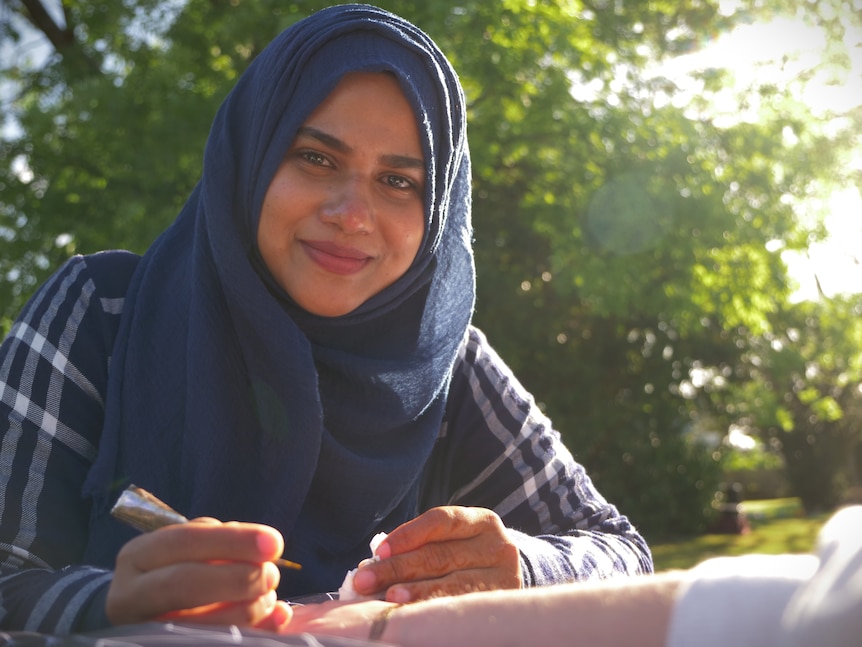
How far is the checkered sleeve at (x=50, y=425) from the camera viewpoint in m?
1.74

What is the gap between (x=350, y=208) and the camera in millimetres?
2172

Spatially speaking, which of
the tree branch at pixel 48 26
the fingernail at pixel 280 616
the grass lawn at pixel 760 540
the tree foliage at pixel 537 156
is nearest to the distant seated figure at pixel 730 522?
the grass lawn at pixel 760 540

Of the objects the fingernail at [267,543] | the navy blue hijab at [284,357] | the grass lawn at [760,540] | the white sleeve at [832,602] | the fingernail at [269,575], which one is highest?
the navy blue hijab at [284,357]

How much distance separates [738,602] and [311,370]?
1249 millimetres

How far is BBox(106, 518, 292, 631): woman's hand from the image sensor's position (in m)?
1.22

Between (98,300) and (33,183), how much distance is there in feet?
28.2

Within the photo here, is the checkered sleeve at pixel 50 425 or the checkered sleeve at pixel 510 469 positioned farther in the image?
the checkered sleeve at pixel 510 469

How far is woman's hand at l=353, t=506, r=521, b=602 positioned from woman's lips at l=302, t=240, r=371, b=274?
2.33ft

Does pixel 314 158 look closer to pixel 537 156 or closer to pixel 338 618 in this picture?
pixel 338 618

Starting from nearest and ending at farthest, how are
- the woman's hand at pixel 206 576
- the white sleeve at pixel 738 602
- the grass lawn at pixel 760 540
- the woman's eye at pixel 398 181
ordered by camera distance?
1. the white sleeve at pixel 738 602
2. the woman's hand at pixel 206 576
3. the woman's eye at pixel 398 181
4. the grass lawn at pixel 760 540

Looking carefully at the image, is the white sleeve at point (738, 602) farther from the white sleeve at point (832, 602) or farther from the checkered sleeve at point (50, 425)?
the checkered sleeve at point (50, 425)

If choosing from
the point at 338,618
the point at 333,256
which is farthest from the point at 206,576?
the point at 333,256

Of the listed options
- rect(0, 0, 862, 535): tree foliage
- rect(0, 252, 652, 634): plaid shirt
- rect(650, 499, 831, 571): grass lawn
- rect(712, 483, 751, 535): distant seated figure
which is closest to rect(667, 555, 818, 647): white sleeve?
rect(0, 252, 652, 634): plaid shirt

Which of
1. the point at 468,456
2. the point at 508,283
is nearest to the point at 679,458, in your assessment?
the point at 508,283
